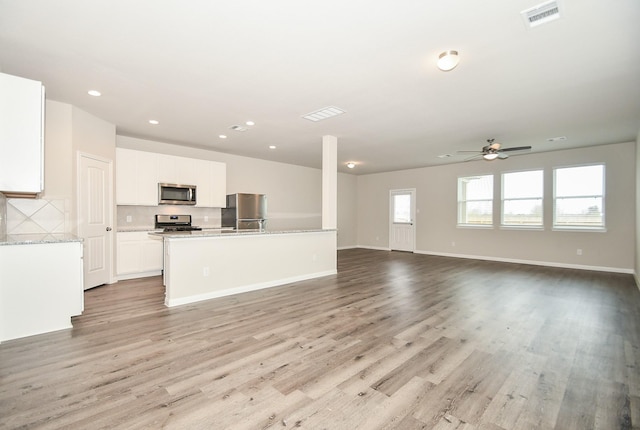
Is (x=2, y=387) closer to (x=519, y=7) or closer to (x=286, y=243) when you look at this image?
(x=286, y=243)

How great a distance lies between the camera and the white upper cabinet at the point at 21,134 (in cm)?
272

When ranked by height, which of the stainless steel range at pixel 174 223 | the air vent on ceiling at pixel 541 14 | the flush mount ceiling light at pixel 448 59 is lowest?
the stainless steel range at pixel 174 223

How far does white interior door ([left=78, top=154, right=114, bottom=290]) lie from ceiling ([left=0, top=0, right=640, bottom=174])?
87cm

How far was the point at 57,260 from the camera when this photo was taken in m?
3.05

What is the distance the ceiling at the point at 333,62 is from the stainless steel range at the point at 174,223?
5.92 feet

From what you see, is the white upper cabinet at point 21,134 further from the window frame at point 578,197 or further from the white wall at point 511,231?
the window frame at point 578,197

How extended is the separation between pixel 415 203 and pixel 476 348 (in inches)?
284

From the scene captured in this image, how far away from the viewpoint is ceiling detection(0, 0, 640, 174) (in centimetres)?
225

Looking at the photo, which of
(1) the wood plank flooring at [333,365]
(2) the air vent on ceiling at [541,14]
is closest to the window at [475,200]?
(1) the wood plank flooring at [333,365]

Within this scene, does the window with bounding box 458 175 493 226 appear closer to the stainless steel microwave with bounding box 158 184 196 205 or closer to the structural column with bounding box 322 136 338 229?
the structural column with bounding box 322 136 338 229

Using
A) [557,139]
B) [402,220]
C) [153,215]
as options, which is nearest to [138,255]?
[153,215]

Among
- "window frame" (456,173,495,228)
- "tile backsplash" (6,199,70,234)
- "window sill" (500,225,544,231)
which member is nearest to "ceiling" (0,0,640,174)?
"tile backsplash" (6,199,70,234)

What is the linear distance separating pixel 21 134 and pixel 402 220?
29.8 feet

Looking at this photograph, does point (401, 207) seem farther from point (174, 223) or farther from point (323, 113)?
point (174, 223)
